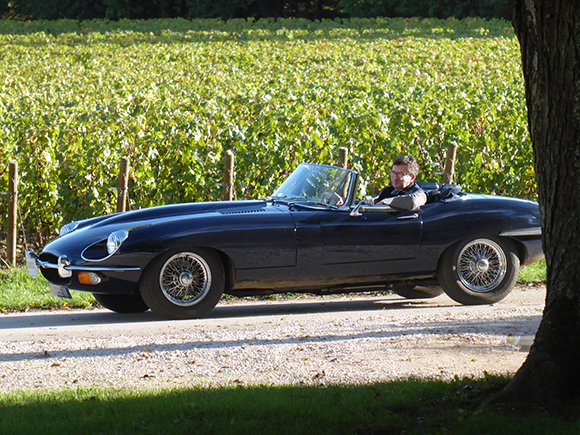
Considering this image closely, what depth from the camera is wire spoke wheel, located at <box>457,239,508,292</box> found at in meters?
9.05

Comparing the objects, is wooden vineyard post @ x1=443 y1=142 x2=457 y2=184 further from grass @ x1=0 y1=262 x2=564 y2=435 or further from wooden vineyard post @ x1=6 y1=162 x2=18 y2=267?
grass @ x1=0 y1=262 x2=564 y2=435

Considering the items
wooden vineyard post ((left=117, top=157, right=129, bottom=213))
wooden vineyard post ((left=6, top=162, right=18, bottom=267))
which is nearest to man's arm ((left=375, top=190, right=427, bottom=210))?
wooden vineyard post ((left=117, top=157, right=129, bottom=213))

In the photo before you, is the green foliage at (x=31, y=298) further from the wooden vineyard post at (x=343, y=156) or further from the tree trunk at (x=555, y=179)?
the tree trunk at (x=555, y=179)

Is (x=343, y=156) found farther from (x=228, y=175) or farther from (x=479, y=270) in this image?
(x=479, y=270)

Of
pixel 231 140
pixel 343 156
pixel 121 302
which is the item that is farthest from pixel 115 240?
pixel 343 156

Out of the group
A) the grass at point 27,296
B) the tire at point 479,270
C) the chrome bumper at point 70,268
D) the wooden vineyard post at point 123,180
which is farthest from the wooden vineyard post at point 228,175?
the chrome bumper at point 70,268

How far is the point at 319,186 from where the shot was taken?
883 centimetres

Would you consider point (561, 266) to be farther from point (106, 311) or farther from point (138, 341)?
point (106, 311)

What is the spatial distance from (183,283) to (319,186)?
1.76 metres

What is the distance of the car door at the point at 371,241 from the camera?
27.8 feet

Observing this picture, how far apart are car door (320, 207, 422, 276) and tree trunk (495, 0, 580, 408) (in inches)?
141

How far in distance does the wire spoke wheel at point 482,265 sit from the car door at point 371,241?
2.08ft

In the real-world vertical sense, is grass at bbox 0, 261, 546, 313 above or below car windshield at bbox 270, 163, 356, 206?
below

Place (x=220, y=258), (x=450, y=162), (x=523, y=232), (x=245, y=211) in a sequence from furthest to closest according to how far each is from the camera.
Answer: (x=450, y=162), (x=523, y=232), (x=245, y=211), (x=220, y=258)
